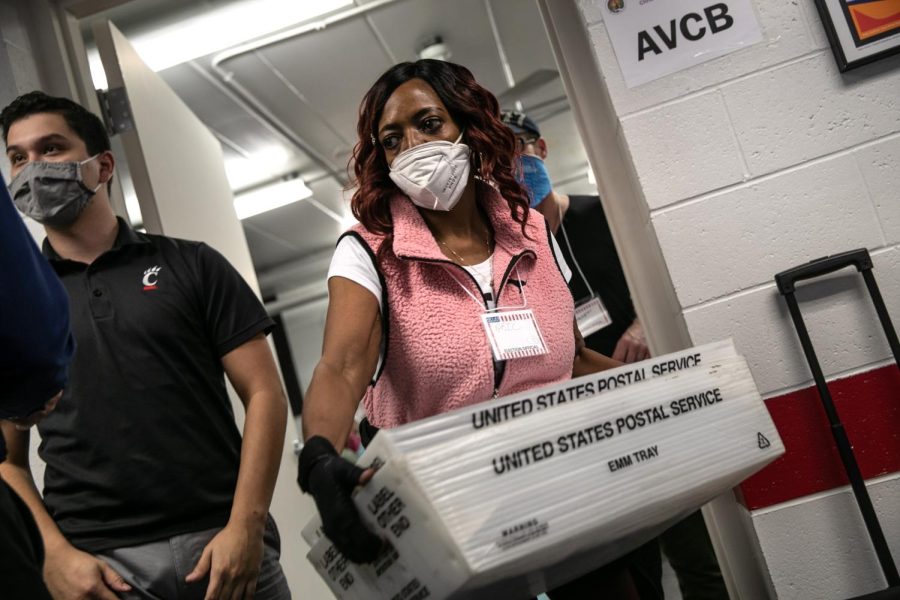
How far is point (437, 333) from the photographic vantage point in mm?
1194

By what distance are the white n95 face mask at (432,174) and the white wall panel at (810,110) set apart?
0.74 m

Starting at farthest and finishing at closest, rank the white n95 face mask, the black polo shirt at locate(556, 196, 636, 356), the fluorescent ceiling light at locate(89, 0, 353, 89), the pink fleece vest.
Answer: the fluorescent ceiling light at locate(89, 0, 353, 89) < the black polo shirt at locate(556, 196, 636, 356) < the white n95 face mask < the pink fleece vest

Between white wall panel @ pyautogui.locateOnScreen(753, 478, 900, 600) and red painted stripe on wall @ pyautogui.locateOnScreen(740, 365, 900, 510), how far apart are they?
1.1 inches

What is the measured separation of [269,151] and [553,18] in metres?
3.91

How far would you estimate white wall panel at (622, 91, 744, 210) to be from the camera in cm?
174

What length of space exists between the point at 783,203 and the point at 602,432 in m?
1.10

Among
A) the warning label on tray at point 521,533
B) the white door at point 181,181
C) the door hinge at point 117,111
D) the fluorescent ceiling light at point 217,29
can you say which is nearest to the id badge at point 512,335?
the warning label on tray at point 521,533

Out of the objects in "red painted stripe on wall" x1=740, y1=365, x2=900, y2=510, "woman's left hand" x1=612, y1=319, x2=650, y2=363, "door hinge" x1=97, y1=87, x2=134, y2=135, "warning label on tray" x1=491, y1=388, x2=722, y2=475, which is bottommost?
"red painted stripe on wall" x1=740, y1=365, x2=900, y2=510

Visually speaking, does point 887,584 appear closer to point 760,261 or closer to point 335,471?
point 760,261

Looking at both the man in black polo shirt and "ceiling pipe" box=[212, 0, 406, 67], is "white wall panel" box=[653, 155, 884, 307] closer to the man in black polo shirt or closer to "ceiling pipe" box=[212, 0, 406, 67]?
the man in black polo shirt

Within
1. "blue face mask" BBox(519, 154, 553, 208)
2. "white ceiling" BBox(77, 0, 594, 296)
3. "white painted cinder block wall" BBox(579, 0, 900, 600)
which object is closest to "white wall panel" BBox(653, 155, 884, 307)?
"white painted cinder block wall" BBox(579, 0, 900, 600)

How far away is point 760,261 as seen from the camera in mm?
1703

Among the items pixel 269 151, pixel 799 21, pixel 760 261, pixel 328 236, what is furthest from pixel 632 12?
pixel 328 236

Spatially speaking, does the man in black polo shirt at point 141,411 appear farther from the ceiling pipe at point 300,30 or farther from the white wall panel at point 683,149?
the ceiling pipe at point 300,30
